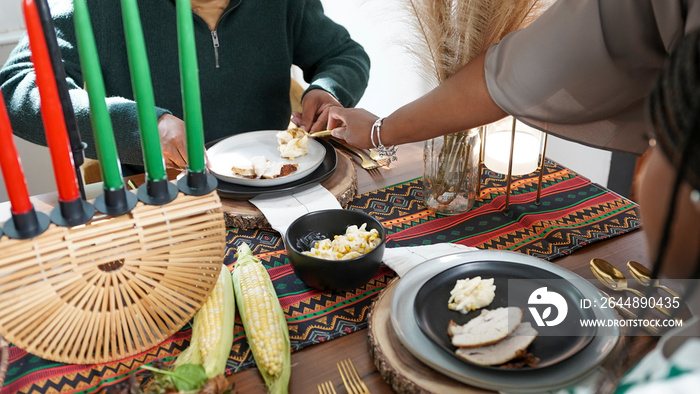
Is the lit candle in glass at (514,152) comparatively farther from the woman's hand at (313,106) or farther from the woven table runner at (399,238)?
the woman's hand at (313,106)

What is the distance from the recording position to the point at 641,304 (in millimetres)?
938

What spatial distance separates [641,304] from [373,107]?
2.99m

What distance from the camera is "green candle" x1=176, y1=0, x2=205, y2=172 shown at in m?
0.68

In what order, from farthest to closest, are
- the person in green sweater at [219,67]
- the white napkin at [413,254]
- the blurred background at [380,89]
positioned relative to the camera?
the blurred background at [380,89] < the person in green sweater at [219,67] < the white napkin at [413,254]

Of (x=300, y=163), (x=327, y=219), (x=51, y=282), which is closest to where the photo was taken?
(x=51, y=282)

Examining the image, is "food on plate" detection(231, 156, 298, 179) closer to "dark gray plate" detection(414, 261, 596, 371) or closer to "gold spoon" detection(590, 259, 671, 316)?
"dark gray plate" detection(414, 261, 596, 371)

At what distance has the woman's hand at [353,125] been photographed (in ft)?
4.72

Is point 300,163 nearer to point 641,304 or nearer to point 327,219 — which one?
point 327,219

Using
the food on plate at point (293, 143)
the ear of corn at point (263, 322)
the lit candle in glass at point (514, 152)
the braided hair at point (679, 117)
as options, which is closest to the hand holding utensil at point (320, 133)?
the food on plate at point (293, 143)

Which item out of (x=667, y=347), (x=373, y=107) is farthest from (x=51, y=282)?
(x=373, y=107)

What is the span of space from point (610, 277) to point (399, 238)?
16.9 inches

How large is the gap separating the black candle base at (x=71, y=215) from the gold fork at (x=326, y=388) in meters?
0.41

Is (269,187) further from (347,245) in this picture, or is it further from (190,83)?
(190,83)

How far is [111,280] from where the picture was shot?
0.81 metres
